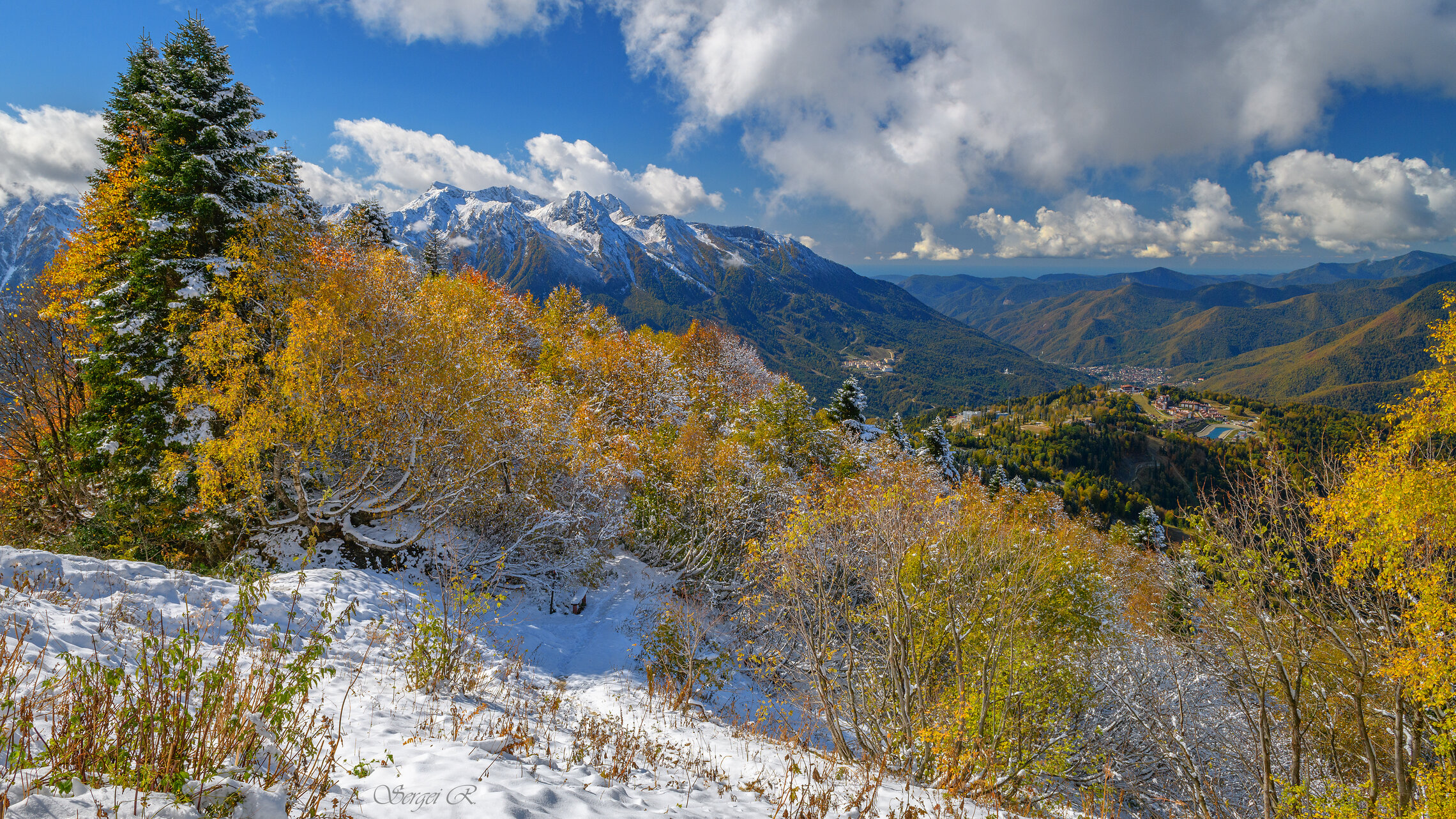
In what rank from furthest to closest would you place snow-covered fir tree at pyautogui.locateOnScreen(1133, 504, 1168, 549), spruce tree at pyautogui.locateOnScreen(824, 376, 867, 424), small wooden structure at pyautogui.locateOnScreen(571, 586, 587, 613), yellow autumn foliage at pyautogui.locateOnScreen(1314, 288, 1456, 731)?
snow-covered fir tree at pyautogui.locateOnScreen(1133, 504, 1168, 549) → spruce tree at pyautogui.locateOnScreen(824, 376, 867, 424) → small wooden structure at pyautogui.locateOnScreen(571, 586, 587, 613) → yellow autumn foliage at pyautogui.locateOnScreen(1314, 288, 1456, 731)

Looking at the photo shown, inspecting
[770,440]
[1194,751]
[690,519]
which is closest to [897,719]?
[1194,751]

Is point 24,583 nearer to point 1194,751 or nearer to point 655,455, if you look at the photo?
point 655,455

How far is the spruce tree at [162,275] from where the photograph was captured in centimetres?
1317

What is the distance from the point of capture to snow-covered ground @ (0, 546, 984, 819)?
416 centimetres

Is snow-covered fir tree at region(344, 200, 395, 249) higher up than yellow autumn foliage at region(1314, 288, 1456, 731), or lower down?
higher up

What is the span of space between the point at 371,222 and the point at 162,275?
27069 mm

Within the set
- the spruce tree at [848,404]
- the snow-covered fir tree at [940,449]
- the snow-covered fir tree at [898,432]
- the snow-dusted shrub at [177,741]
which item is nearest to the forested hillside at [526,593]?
the snow-dusted shrub at [177,741]

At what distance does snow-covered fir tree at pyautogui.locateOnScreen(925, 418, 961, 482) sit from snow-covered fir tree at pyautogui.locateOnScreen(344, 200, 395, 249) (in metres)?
44.4

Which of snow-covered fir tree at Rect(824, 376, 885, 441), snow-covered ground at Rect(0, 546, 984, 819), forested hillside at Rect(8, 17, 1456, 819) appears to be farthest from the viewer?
snow-covered fir tree at Rect(824, 376, 885, 441)

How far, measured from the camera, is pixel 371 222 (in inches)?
1446

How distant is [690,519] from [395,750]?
15825mm

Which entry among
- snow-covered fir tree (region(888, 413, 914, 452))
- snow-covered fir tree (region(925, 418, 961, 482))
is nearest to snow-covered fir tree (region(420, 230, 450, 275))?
snow-covered fir tree (region(888, 413, 914, 452))

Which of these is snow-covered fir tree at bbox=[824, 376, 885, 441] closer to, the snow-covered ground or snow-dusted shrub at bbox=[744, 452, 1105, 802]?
snow-dusted shrub at bbox=[744, 452, 1105, 802]

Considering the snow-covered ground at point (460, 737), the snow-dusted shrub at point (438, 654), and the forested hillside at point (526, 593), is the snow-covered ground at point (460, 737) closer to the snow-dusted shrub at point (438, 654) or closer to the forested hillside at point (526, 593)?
Result: the forested hillside at point (526, 593)
